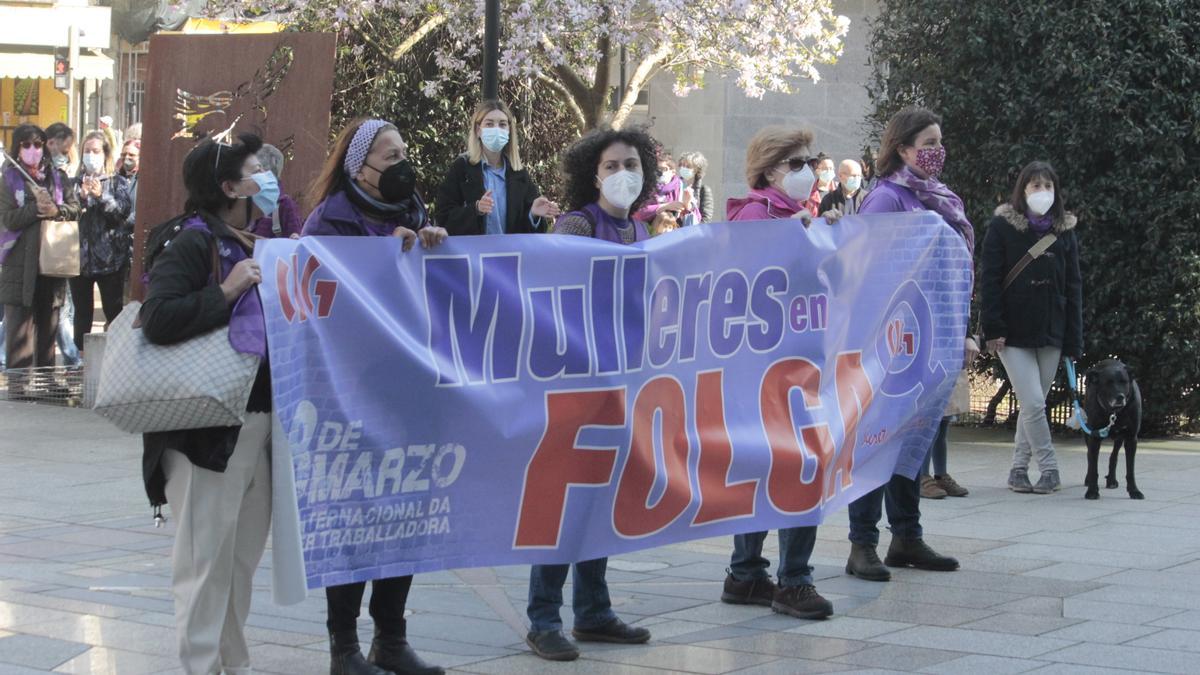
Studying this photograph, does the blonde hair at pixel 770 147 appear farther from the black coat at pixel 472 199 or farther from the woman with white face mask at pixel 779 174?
the black coat at pixel 472 199

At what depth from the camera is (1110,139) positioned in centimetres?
1273

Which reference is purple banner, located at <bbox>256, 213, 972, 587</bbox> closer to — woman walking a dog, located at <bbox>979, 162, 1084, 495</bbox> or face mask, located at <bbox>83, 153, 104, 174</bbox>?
woman walking a dog, located at <bbox>979, 162, 1084, 495</bbox>

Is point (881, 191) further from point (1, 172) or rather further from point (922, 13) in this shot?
point (1, 172)

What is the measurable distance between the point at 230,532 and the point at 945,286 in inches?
156


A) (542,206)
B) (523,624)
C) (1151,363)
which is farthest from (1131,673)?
(1151,363)

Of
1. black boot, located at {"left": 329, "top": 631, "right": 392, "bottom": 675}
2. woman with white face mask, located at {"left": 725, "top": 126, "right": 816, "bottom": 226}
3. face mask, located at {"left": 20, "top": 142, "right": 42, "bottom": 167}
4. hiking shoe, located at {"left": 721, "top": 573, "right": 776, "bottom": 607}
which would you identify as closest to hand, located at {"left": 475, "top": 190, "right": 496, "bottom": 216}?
woman with white face mask, located at {"left": 725, "top": 126, "right": 816, "bottom": 226}

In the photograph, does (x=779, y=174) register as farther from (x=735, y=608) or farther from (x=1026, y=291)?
(x=1026, y=291)

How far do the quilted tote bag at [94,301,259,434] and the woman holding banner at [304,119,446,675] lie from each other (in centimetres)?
87

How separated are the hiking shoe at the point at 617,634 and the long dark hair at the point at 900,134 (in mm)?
2868

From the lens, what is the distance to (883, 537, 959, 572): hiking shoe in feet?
27.0

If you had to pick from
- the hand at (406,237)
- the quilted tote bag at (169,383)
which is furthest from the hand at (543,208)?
the quilted tote bag at (169,383)

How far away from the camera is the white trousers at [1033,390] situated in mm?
10930

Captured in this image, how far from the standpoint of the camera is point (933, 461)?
34.9 ft

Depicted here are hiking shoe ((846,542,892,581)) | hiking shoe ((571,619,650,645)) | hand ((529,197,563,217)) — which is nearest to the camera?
hiking shoe ((571,619,650,645))
